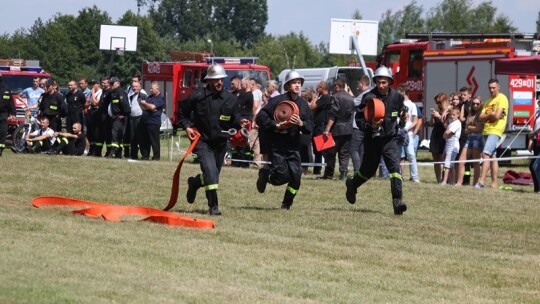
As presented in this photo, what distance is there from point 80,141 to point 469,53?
1019cm

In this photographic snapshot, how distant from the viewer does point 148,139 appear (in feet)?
93.8

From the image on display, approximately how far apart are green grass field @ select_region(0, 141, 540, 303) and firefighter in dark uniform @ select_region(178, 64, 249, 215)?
0.61 meters

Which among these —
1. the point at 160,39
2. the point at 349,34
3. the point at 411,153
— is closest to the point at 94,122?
the point at 411,153

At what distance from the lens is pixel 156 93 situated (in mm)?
28016

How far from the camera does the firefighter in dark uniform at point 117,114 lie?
93.4 feet

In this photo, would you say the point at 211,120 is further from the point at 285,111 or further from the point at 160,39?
the point at 160,39

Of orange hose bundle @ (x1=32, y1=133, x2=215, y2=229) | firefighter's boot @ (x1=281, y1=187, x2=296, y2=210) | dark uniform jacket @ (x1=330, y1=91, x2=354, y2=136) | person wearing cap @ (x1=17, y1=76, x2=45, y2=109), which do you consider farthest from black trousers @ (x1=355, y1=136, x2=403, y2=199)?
person wearing cap @ (x1=17, y1=76, x2=45, y2=109)

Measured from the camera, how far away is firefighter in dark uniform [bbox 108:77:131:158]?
93.4ft

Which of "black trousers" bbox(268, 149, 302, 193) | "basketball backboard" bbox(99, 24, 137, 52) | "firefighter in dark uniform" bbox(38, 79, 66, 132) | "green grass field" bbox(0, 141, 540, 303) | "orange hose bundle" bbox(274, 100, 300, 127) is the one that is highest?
"basketball backboard" bbox(99, 24, 137, 52)

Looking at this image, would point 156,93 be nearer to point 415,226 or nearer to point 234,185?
point 234,185

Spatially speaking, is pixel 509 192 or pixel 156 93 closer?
pixel 509 192

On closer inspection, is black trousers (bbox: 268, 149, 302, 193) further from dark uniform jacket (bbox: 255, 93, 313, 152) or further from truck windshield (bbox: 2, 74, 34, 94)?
truck windshield (bbox: 2, 74, 34, 94)

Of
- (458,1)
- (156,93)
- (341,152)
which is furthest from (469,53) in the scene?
(458,1)

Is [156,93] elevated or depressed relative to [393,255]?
elevated
